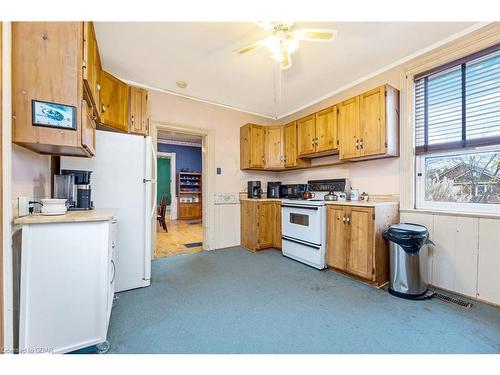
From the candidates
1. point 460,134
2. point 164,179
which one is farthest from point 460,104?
point 164,179

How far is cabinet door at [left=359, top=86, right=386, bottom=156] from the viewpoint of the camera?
2518 millimetres

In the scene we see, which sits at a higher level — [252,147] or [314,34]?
[314,34]

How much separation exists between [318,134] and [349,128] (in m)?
0.54

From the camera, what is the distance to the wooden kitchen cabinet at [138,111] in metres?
2.83

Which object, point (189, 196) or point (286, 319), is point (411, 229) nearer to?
point (286, 319)

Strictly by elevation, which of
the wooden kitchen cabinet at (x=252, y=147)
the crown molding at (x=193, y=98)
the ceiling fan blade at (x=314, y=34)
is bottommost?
the wooden kitchen cabinet at (x=252, y=147)

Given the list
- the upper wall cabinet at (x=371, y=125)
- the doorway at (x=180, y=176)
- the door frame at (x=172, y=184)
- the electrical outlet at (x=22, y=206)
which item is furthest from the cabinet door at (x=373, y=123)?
the door frame at (x=172, y=184)

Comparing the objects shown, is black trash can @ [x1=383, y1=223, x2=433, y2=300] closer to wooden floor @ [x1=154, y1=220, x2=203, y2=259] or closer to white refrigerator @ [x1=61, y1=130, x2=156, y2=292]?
white refrigerator @ [x1=61, y1=130, x2=156, y2=292]

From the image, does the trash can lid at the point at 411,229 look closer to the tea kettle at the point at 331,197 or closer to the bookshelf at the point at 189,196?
the tea kettle at the point at 331,197

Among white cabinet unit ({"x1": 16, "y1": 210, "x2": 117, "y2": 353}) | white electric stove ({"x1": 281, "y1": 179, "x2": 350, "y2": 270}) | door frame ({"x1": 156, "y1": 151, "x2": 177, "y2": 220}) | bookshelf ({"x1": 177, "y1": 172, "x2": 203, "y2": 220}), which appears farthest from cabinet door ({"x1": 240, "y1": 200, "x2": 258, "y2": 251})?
door frame ({"x1": 156, "y1": 151, "x2": 177, "y2": 220})

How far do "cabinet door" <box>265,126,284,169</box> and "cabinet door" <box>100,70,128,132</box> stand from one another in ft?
7.66

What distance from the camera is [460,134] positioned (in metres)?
2.19

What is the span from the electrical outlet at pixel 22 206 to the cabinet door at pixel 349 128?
3.19 meters
